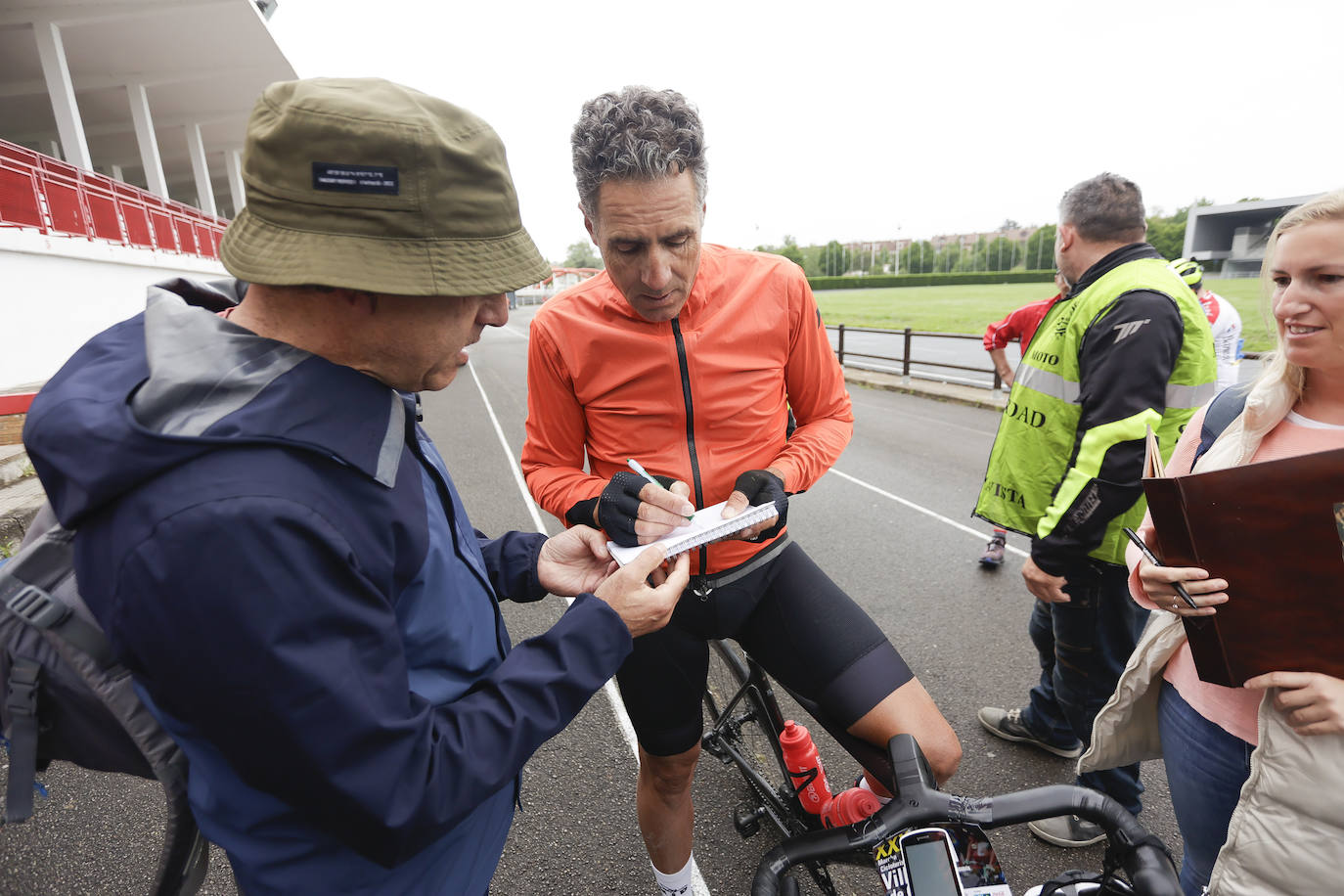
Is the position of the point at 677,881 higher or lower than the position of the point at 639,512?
lower

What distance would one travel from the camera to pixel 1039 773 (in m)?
3.04

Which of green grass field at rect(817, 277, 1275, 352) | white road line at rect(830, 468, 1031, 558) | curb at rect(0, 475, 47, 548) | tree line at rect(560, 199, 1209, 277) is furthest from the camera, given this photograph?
tree line at rect(560, 199, 1209, 277)

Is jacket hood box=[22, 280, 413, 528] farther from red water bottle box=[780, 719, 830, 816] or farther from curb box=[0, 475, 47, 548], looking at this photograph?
curb box=[0, 475, 47, 548]

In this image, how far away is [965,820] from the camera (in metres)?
1.26

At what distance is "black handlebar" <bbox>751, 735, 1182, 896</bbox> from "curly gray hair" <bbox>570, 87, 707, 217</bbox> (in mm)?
1550

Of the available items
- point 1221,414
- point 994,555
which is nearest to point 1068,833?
point 1221,414

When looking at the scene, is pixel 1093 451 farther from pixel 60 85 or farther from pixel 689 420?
pixel 60 85

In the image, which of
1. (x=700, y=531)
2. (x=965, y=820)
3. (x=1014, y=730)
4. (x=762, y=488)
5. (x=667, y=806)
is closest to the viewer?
(x=965, y=820)

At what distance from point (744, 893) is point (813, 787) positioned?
1.76 feet

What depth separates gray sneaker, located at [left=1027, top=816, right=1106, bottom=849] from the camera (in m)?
2.62

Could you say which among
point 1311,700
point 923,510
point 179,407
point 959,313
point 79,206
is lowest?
point 959,313

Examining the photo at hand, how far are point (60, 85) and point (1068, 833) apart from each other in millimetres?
23576

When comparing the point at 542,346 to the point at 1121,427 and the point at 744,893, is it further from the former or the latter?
the point at 744,893

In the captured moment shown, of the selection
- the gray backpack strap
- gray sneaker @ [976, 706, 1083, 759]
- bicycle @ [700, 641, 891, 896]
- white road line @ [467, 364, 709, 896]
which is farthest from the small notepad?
gray sneaker @ [976, 706, 1083, 759]
